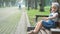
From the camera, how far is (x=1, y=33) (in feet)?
31.5

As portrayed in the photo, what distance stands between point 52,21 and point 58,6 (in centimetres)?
44

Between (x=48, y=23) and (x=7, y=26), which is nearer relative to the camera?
(x=48, y=23)

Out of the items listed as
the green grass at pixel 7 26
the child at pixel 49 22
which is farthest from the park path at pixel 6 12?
the child at pixel 49 22

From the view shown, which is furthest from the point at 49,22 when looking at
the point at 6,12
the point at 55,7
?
the point at 6,12

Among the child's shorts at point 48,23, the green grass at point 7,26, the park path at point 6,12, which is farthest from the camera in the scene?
the park path at point 6,12

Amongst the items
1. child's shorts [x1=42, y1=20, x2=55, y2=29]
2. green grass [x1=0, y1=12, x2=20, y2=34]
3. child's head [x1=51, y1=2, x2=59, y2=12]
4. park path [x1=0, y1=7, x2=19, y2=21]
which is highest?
child's head [x1=51, y1=2, x2=59, y2=12]

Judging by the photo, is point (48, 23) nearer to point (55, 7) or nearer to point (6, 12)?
point (55, 7)

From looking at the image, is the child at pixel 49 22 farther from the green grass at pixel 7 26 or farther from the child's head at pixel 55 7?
the green grass at pixel 7 26

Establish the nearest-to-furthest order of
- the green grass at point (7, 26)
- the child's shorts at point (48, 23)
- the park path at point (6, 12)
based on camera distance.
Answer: the child's shorts at point (48, 23) → the green grass at point (7, 26) → the park path at point (6, 12)

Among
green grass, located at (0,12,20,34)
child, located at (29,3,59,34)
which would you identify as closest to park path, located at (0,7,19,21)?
green grass, located at (0,12,20,34)

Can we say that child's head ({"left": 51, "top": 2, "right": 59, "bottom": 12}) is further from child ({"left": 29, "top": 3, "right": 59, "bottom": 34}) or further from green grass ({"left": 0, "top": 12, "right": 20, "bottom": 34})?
green grass ({"left": 0, "top": 12, "right": 20, "bottom": 34})

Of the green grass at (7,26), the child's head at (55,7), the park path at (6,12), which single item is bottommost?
the park path at (6,12)

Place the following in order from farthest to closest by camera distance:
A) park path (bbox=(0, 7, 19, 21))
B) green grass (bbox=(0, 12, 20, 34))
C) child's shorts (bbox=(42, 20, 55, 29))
→ park path (bbox=(0, 7, 19, 21))
green grass (bbox=(0, 12, 20, 34))
child's shorts (bbox=(42, 20, 55, 29))

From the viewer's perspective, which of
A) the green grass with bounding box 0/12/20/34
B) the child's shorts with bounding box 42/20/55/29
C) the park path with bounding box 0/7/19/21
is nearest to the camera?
the child's shorts with bounding box 42/20/55/29
